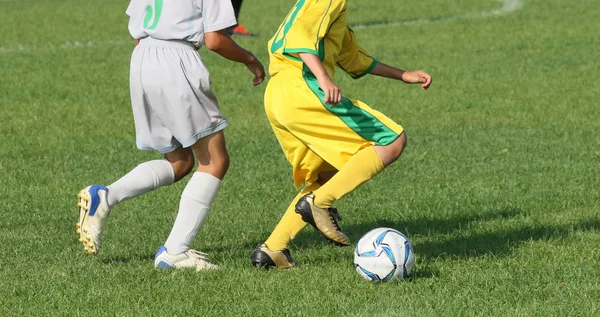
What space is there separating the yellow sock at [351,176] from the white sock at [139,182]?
920 mm

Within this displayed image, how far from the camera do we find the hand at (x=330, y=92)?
5.41m

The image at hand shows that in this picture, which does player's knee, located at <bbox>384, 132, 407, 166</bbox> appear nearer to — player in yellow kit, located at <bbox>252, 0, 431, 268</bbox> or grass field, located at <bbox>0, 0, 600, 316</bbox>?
player in yellow kit, located at <bbox>252, 0, 431, 268</bbox>

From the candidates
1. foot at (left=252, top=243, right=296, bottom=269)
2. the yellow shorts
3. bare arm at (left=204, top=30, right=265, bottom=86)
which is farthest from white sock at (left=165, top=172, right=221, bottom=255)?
bare arm at (left=204, top=30, right=265, bottom=86)

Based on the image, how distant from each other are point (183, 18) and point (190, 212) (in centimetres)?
101

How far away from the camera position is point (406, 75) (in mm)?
6184

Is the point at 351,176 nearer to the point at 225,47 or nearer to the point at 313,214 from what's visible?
the point at 313,214

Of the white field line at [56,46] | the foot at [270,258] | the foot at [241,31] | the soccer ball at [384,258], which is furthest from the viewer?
the foot at [241,31]

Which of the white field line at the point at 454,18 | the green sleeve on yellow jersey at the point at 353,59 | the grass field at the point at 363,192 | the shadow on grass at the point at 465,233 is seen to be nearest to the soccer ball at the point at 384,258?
the grass field at the point at 363,192

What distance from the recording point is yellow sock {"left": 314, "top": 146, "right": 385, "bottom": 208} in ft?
18.7

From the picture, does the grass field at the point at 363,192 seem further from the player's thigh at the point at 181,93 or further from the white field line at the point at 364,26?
the player's thigh at the point at 181,93

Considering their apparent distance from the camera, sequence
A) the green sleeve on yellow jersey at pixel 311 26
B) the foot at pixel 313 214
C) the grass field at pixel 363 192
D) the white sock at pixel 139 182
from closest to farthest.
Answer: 1. the grass field at pixel 363 192
2. the green sleeve on yellow jersey at pixel 311 26
3. the foot at pixel 313 214
4. the white sock at pixel 139 182

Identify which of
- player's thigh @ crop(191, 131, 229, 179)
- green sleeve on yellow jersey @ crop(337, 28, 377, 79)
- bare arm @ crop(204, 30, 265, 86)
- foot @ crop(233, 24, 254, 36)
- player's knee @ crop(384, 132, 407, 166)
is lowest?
foot @ crop(233, 24, 254, 36)

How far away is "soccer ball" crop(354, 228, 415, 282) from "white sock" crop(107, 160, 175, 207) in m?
1.19

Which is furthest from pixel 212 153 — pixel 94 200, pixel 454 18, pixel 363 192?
pixel 454 18
